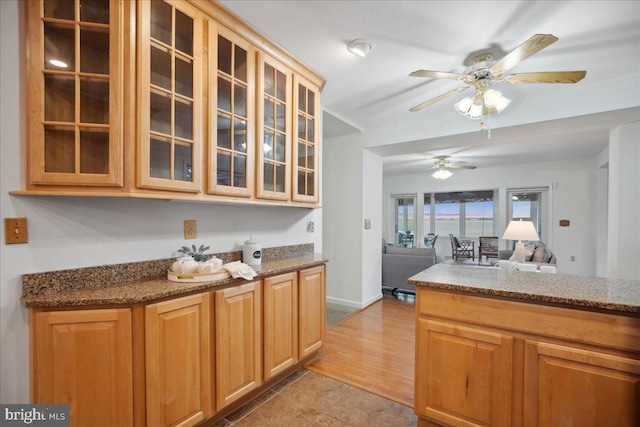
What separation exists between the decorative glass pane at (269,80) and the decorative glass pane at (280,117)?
0.38 ft

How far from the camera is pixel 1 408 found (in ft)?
4.32

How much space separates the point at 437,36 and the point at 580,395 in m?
2.29

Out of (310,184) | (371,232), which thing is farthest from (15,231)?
(371,232)

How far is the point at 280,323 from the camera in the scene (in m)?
2.18

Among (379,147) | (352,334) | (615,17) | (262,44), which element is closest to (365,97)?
(379,147)

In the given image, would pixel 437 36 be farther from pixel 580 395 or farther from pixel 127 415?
pixel 127 415

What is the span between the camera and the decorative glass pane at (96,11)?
4.70 feet

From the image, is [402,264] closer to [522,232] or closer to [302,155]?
[522,232]

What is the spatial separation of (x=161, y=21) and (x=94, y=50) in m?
0.39

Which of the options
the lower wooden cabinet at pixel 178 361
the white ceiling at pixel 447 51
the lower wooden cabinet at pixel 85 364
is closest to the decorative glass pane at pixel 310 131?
the white ceiling at pixel 447 51

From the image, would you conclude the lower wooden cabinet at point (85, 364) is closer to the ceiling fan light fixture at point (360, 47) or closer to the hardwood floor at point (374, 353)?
the hardwood floor at point (374, 353)

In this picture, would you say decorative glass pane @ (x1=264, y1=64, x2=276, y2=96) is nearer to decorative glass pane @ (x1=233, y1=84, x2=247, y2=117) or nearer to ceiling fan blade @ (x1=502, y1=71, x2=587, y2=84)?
decorative glass pane @ (x1=233, y1=84, x2=247, y2=117)

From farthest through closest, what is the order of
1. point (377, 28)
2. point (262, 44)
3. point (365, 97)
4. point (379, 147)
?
point (379, 147)
point (365, 97)
point (262, 44)
point (377, 28)

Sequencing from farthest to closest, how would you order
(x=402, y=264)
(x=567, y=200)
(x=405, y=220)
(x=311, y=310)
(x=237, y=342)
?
(x=405, y=220), (x=567, y=200), (x=402, y=264), (x=311, y=310), (x=237, y=342)
